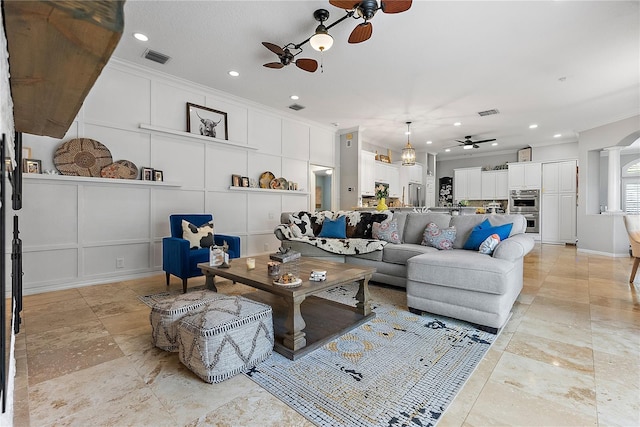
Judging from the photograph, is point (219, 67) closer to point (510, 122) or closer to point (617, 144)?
point (510, 122)

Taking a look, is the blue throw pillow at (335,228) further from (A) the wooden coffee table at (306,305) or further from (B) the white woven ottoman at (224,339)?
(B) the white woven ottoman at (224,339)

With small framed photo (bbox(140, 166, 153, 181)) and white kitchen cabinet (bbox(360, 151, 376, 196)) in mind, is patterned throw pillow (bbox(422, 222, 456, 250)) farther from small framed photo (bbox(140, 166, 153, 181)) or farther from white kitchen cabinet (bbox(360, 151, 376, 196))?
small framed photo (bbox(140, 166, 153, 181))

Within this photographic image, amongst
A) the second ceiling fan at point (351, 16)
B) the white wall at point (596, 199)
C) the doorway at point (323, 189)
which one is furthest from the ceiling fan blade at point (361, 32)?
the white wall at point (596, 199)

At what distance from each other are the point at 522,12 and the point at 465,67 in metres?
1.09

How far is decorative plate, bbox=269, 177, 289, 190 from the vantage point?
568 centimetres

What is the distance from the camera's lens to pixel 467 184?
32.2ft

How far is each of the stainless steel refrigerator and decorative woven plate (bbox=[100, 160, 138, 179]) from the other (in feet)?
23.4

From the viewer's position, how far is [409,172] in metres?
8.84

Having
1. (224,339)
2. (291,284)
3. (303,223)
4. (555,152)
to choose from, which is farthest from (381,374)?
(555,152)

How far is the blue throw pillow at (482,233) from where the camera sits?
309cm

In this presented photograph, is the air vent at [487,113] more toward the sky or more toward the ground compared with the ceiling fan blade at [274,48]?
more toward the sky

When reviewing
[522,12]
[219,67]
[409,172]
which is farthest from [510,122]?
[219,67]

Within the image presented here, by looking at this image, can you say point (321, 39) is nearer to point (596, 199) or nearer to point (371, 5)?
point (371, 5)

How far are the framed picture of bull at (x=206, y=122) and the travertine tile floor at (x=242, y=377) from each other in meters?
2.78
